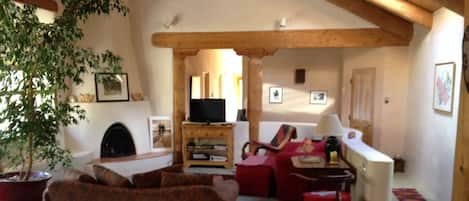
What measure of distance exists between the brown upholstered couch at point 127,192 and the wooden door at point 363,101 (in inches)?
180

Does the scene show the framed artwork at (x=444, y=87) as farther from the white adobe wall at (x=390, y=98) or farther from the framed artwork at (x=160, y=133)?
the framed artwork at (x=160, y=133)

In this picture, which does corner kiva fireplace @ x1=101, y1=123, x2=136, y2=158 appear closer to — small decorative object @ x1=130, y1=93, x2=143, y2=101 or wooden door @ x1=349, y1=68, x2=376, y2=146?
small decorative object @ x1=130, y1=93, x2=143, y2=101

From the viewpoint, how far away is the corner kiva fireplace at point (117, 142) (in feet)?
19.3

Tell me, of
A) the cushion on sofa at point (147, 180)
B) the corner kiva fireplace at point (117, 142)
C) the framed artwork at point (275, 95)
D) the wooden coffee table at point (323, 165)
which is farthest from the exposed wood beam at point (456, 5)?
the corner kiva fireplace at point (117, 142)

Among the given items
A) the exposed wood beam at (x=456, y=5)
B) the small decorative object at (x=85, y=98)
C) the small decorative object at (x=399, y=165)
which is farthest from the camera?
the small decorative object at (x=399, y=165)

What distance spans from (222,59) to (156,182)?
23.3 ft

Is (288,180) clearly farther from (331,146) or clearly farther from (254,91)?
(254,91)

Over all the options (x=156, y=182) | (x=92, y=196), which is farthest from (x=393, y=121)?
(x=92, y=196)

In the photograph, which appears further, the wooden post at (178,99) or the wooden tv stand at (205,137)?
the wooden post at (178,99)

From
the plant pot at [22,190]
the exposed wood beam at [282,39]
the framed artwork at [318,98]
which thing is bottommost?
the plant pot at [22,190]

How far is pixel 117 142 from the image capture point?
238 inches

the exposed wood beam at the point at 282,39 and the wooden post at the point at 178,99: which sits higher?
the exposed wood beam at the point at 282,39

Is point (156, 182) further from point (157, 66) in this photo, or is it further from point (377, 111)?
point (377, 111)

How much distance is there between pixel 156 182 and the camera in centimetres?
298
